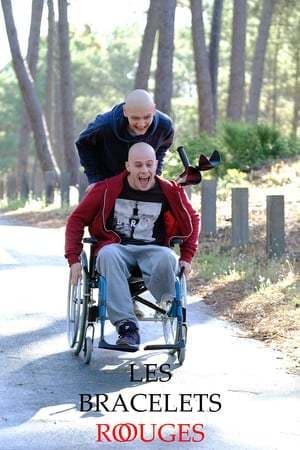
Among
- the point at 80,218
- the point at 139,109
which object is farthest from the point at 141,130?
the point at 80,218

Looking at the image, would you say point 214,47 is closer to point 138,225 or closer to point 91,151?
point 91,151

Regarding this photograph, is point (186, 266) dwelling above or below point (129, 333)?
above

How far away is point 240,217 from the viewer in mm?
12930

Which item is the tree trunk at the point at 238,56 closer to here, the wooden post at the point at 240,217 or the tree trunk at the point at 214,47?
the tree trunk at the point at 214,47

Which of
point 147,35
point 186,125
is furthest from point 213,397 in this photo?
point 186,125

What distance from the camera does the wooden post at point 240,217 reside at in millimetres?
12891

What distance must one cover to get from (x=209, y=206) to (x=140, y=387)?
7.93 m

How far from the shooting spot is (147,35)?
30453mm

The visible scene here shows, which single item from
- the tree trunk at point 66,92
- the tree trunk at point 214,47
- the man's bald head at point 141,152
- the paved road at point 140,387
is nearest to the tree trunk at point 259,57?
the tree trunk at point 214,47

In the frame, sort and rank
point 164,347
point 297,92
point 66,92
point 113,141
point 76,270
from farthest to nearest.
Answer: point 297,92 → point 66,92 → point 113,141 → point 76,270 → point 164,347

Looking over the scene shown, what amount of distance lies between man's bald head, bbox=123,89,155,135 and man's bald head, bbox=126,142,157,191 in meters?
0.29

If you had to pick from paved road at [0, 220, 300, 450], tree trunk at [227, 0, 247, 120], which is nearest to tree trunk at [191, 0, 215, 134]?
tree trunk at [227, 0, 247, 120]

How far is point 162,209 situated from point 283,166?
1316cm

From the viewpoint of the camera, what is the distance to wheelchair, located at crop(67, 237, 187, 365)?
704cm
